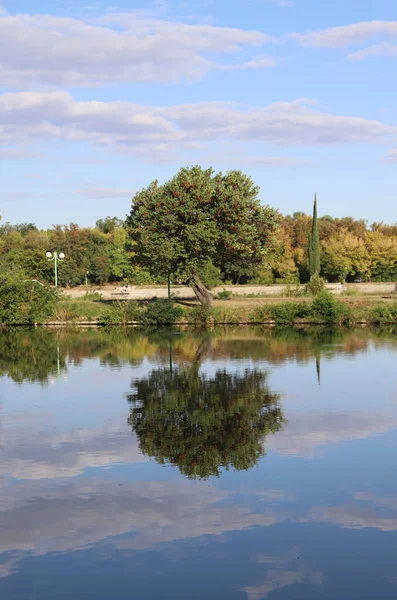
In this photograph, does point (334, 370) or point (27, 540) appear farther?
point (334, 370)

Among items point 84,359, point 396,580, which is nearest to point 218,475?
point 396,580

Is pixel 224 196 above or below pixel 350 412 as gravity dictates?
above

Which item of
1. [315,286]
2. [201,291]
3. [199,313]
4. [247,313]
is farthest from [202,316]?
[315,286]

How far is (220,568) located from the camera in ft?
28.1

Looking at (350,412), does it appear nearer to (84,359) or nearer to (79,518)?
(79,518)

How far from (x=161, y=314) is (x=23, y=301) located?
8632 millimetres

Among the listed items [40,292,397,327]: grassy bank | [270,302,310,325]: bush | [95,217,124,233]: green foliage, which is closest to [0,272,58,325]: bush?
[40,292,397,327]: grassy bank

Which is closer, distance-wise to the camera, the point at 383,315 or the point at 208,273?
the point at 383,315

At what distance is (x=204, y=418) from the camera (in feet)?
54.1

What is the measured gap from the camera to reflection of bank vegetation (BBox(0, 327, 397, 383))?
27.3m

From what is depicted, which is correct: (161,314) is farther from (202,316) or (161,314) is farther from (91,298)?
(91,298)

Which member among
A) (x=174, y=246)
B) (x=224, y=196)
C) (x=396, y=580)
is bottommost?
(x=396, y=580)

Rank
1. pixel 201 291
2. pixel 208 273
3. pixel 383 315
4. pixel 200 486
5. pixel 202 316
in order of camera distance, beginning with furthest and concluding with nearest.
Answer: pixel 208 273 → pixel 201 291 → pixel 202 316 → pixel 383 315 → pixel 200 486

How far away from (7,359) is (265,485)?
19327 mm
